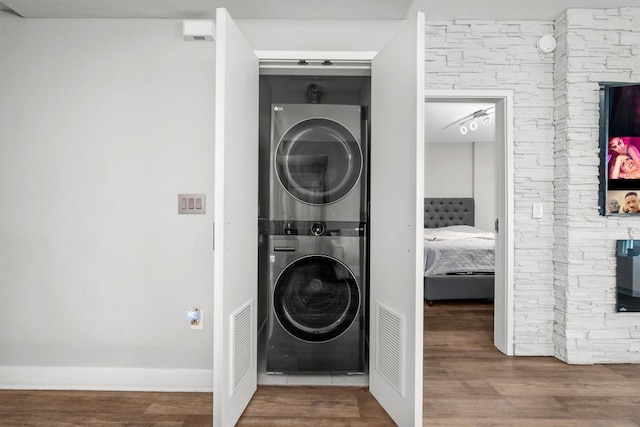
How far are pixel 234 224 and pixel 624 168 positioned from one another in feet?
8.92

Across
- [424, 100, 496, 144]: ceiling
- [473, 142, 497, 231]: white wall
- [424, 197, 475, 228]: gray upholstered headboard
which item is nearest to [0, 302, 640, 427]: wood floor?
[424, 100, 496, 144]: ceiling

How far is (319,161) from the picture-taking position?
2.46m

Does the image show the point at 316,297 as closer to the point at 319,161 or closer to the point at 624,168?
the point at 319,161

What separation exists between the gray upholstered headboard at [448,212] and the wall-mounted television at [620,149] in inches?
169

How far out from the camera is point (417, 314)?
5.62 ft

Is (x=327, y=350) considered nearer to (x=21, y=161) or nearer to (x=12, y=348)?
(x=12, y=348)

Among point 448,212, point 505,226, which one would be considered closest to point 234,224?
point 505,226

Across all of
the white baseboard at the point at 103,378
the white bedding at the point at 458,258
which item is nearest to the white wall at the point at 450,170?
the white bedding at the point at 458,258

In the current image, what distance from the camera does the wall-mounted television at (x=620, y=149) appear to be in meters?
2.70

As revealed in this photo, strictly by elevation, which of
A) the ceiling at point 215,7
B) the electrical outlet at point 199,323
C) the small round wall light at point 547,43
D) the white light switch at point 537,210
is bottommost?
the electrical outlet at point 199,323

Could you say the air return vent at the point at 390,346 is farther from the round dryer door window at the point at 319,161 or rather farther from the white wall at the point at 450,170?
the white wall at the point at 450,170

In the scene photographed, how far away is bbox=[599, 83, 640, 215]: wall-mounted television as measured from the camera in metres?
2.70

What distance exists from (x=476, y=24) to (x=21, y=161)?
3.22 metres

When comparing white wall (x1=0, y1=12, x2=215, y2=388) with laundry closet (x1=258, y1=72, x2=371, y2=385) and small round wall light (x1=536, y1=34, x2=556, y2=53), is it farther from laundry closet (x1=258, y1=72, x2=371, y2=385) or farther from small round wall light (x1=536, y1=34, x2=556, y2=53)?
small round wall light (x1=536, y1=34, x2=556, y2=53)
